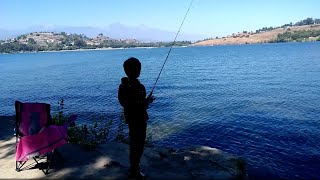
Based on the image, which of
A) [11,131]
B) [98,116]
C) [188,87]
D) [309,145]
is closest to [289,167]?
[309,145]

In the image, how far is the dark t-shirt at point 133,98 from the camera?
7.37 m

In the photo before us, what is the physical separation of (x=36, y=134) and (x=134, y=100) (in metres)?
2.84

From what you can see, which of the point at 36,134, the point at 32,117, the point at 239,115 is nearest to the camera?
the point at 36,134

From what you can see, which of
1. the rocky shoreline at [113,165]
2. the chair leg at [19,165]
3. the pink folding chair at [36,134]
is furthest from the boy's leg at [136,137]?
the chair leg at [19,165]

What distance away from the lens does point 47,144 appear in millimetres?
8188

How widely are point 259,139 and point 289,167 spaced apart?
168 inches

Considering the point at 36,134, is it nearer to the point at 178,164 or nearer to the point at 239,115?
the point at 178,164

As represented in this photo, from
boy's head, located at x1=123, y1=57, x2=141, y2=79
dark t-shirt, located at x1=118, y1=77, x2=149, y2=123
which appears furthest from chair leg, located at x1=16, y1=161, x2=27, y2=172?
boy's head, located at x1=123, y1=57, x2=141, y2=79

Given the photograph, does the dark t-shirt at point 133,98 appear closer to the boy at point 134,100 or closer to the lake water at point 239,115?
the boy at point 134,100

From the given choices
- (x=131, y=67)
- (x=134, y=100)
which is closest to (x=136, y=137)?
(x=134, y=100)

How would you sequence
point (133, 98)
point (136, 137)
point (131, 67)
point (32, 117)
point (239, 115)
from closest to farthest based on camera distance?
point (131, 67) → point (133, 98) → point (136, 137) → point (32, 117) → point (239, 115)

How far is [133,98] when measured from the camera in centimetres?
736

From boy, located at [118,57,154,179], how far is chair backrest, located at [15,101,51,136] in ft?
8.57

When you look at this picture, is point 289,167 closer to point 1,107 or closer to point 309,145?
point 309,145
